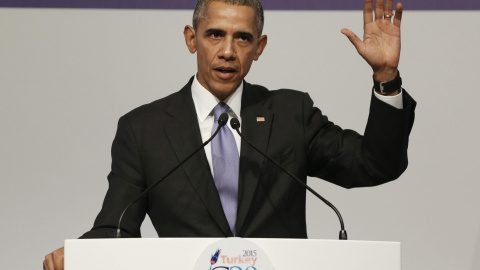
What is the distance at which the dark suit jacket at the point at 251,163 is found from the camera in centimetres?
213

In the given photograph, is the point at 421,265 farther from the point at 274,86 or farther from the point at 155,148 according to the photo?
the point at 155,148

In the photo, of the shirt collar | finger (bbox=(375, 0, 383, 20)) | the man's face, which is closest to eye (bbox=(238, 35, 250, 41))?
the man's face

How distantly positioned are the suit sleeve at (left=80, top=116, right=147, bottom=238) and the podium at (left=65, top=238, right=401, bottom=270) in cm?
42

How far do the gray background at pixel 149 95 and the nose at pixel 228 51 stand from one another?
2.70ft

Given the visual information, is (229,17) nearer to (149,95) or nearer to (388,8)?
(388,8)

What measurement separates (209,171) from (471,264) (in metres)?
1.36

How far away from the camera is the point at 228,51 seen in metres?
2.23

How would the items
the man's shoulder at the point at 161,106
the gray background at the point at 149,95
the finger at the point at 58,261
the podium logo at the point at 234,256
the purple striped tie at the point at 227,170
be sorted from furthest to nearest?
the gray background at the point at 149,95 < the man's shoulder at the point at 161,106 < the purple striped tie at the point at 227,170 < the finger at the point at 58,261 < the podium logo at the point at 234,256

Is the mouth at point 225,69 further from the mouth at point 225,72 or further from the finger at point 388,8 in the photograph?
the finger at point 388,8

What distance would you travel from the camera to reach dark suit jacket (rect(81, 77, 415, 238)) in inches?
84.0

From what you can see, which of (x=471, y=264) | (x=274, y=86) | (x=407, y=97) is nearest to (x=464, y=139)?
(x=471, y=264)

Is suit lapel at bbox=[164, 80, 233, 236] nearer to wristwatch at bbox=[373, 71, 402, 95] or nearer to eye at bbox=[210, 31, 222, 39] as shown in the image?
eye at bbox=[210, 31, 222, 39]

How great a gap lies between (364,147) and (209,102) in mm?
470

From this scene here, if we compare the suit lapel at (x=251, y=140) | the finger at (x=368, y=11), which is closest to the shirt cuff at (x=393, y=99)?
the finger at (x=368, y=11)
